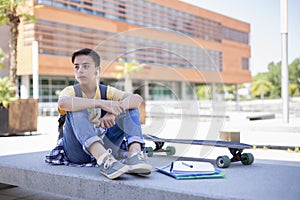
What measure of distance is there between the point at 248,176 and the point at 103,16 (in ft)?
100

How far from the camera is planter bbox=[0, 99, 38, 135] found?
9055 mm

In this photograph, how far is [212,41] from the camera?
149 feet

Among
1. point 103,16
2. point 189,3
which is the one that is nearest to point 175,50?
point 103,16

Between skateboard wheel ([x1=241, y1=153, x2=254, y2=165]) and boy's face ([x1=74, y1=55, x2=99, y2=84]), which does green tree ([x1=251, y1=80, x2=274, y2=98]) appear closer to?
skateboard wheel ([x1=241, y1=153, x2=254, y2=165])

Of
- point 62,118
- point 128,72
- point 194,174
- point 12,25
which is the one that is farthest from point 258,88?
point 194,174

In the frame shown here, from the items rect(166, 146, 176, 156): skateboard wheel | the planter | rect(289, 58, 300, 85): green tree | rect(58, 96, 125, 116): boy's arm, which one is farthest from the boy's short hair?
rect(289, 58, 300, 85): green tree

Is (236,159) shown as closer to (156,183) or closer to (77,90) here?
(156,183)

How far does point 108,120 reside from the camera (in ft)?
9.11

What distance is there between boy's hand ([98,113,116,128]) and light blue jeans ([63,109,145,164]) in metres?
0.05

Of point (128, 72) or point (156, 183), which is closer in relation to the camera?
point (156, 183)

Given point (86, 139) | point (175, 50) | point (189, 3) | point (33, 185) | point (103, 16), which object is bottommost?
point (33, 185)

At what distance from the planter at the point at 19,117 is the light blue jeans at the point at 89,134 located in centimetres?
651

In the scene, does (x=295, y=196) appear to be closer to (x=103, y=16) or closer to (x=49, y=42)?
(x=49, y=42)

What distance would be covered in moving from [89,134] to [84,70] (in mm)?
545
